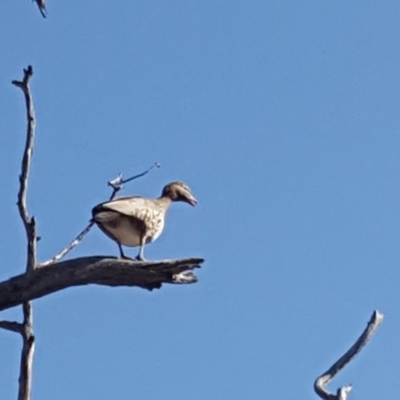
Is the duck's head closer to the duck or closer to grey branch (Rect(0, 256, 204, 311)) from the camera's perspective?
the duck

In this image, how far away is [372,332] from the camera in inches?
339

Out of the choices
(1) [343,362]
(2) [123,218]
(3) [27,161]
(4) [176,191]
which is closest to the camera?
(1) [343,362]

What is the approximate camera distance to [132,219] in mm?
10680

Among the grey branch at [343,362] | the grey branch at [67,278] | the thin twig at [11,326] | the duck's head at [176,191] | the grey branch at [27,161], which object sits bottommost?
the grey branch at [343,362]

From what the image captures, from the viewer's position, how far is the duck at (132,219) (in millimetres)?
10344

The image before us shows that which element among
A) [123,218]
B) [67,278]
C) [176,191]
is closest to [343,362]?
[67,278]

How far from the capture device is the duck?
10344 millimetres

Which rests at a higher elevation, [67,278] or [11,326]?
[67,278]

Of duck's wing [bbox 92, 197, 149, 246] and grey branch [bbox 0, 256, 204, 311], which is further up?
duck's wing [bbox 92, 197, 149, 246]

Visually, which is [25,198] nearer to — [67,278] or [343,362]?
[67,278]

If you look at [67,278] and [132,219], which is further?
[132,219]

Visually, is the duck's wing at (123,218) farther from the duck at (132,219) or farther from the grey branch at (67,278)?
the grey branch at (67,278)

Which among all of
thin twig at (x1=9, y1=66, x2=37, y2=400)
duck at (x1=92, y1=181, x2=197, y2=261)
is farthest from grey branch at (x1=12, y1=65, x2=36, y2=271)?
duck at (x1=92, y1=181, x2=197, y2=261)

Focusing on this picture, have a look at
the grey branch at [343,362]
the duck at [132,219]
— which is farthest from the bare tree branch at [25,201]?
the grey branch at [343,362]
